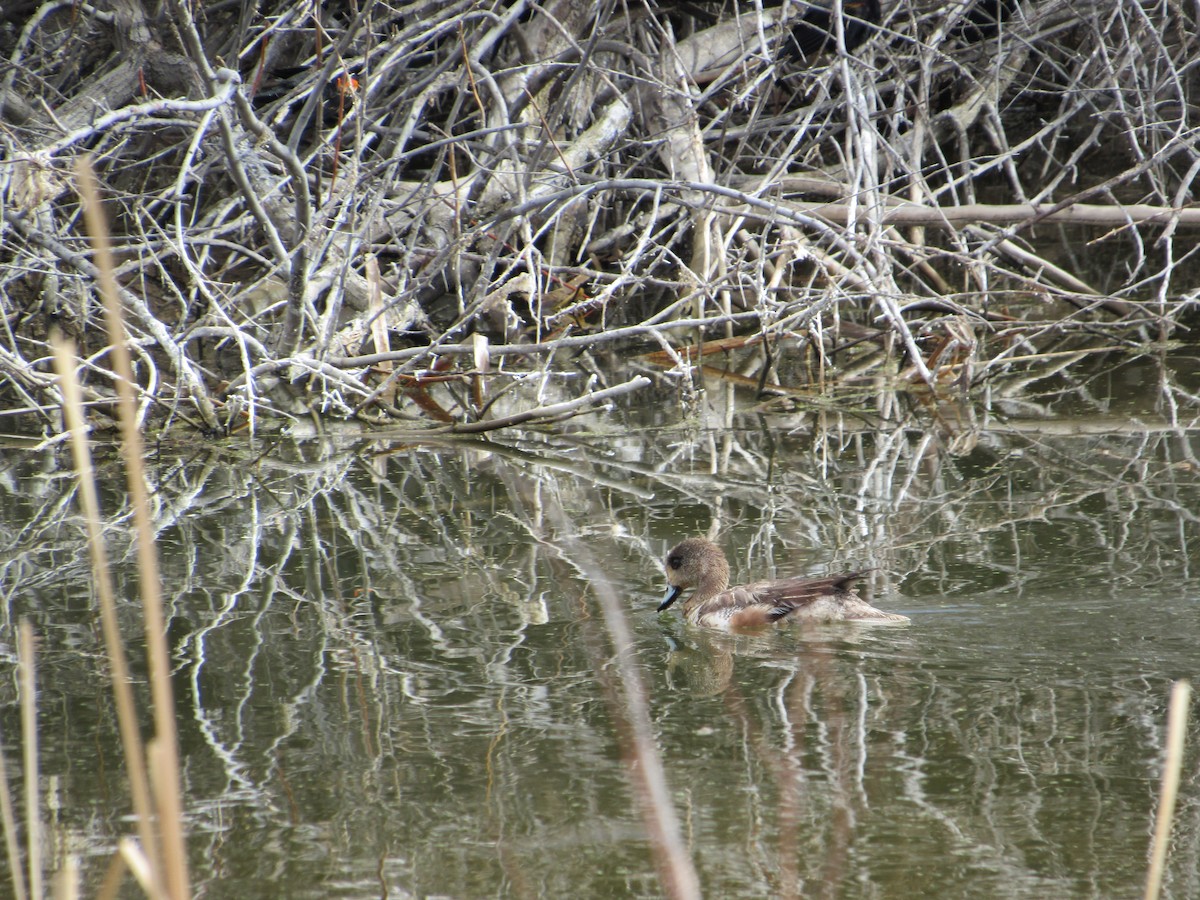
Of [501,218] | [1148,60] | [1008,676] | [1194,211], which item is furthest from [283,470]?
[1148,60]

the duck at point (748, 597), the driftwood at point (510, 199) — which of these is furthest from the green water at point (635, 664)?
the driftwood at point (510, 199)

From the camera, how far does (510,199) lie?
967cm

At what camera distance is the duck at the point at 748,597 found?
4.95m

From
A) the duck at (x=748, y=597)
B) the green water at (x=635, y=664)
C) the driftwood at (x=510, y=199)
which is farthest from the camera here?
the driftwood at (x=510, y=199)

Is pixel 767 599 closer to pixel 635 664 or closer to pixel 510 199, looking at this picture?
pixel 635 664

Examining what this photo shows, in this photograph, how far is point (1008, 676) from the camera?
4.37m

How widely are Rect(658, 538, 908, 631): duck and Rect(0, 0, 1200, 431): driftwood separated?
2502mm

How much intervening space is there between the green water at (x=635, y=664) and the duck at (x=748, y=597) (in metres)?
0.09

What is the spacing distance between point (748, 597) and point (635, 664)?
0.70 m

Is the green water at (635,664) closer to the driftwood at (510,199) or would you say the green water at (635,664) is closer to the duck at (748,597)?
the duck at (748,597)

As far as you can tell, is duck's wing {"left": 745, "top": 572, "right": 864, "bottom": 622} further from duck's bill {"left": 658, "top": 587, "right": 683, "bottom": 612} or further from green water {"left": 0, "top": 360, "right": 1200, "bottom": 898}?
duck's bill {"left": 658, "top": 587, "right": 683, "bottom": 612}

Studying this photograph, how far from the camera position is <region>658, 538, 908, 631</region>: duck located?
16.3 feet

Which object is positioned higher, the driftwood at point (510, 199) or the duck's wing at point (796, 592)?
the driftwood at point (510, 199)

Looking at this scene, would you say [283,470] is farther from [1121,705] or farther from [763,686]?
[1121,705]
